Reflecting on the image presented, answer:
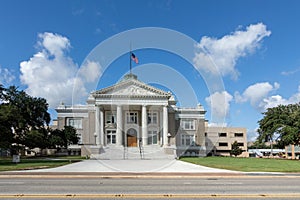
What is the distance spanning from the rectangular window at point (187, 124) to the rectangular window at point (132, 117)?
12493mm

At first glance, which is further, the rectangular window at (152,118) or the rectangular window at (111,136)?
the rectangular window at (152,118)

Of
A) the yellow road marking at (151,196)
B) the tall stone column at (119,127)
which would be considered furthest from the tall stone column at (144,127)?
the yellow road marking at (151,196)

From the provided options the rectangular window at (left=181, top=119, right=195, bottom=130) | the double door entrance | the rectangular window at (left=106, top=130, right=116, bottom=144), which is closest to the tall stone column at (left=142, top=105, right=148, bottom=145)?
the double door entrance

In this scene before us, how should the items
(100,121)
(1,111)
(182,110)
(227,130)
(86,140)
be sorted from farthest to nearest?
(227,130) < (182,110) < (86,140) < (100,121) < (1,111)

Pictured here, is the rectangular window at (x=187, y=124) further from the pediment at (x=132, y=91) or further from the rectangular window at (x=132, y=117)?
the pediment at (x=132, y=91)

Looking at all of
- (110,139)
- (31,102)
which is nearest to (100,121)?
(110,139)

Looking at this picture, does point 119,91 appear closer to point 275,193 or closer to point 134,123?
point 134,123

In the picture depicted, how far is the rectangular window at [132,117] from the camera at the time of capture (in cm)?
5262

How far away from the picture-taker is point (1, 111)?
95.1 feet

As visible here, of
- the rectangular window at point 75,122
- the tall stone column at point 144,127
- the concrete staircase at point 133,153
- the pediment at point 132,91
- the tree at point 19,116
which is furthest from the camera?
the rectangular window at point 75,122

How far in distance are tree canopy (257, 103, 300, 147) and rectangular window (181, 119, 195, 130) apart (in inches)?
579

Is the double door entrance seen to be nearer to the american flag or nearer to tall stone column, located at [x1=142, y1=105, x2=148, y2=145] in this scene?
tall stone column, located at [x1=142, y1=105, x2=148, y2=145]

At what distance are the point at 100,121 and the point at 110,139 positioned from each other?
5207mm

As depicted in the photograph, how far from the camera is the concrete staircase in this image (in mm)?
39688
